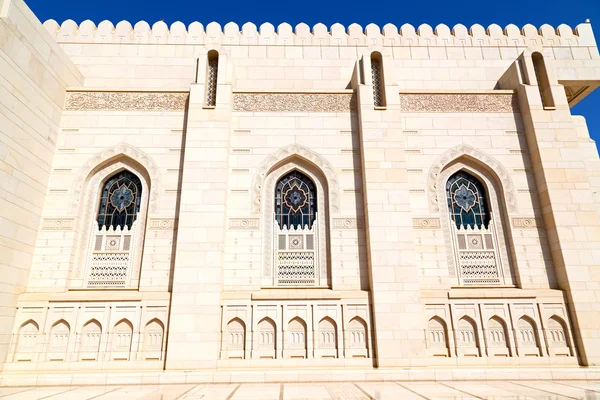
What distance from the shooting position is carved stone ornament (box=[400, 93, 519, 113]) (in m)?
8.16

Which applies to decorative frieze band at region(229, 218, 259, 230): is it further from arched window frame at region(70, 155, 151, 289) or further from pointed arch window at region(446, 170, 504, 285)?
pointed arch window at region(446, 170, 504, 285)

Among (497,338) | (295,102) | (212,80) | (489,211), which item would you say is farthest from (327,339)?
(212,80)

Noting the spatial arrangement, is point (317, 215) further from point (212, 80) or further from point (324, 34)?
point (324, 34)

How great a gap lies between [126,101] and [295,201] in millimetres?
4094

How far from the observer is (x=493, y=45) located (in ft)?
31.4

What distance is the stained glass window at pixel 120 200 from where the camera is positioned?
292 inches

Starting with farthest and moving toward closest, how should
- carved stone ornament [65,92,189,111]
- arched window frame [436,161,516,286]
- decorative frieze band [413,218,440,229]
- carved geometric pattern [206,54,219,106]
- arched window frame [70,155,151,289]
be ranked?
carved geometric pattern [206,54,219,106]
carved stone ornament [65,92,189,111]
decorative frieze band [413,218,440,229]
arched window frame [436,161,516,286]
arched window frame [70,155,151,289]

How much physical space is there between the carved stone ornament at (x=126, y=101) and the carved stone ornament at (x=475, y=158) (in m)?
5.27

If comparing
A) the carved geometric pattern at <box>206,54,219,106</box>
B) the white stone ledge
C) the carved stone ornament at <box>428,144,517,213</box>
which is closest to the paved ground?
the white stone ledge

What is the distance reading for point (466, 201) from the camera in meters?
7.76

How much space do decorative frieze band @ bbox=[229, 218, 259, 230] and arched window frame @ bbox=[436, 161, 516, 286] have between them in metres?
3.58

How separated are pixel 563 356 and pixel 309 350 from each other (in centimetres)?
424

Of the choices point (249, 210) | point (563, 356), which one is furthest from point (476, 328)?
point (249, 210)

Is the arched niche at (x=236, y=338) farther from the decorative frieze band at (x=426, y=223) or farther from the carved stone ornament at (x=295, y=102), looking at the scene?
the carved stone ornament at (x=295, y=102)
